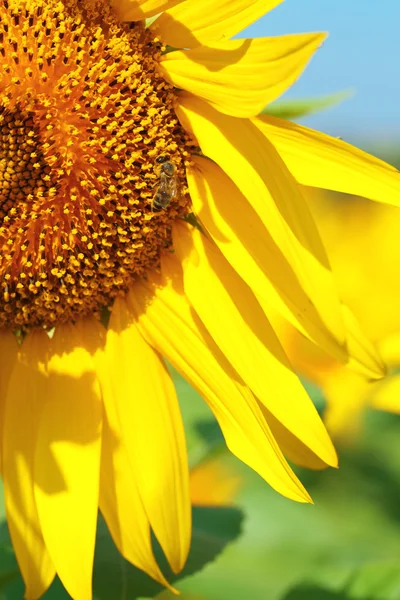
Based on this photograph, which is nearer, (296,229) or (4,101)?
(296,229)

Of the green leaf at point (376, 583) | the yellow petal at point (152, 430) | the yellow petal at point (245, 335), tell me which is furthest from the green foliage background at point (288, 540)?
the yellow petal at point (245, 335)

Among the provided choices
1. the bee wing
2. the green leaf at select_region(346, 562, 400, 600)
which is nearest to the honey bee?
the bee wing

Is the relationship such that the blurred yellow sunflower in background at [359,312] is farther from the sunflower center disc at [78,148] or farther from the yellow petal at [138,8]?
the yellow petal at [138,8]

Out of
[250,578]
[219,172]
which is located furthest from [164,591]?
[219,172]

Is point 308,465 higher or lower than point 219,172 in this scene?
lower

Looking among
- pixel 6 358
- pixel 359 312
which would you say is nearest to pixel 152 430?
pixel 6 358

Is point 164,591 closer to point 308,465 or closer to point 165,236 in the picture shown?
point 308,465

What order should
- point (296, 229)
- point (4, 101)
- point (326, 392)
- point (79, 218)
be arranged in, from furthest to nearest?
point (326, 392)
point (79, 218)
point (4, 101)
point (296, 229)

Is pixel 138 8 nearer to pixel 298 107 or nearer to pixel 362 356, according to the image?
pixel 298 107
